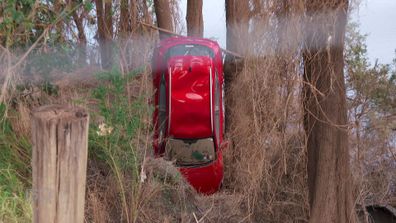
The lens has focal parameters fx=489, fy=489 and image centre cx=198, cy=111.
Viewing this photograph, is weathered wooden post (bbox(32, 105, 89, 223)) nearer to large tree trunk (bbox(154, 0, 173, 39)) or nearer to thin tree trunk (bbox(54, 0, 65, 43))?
thin tree trunk (bbox(54, 0, 65, 43))

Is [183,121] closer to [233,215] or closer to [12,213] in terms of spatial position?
[233,215]

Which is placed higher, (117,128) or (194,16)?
(194,16)

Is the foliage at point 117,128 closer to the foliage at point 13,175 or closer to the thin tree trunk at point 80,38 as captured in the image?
the foliage at point 13,175

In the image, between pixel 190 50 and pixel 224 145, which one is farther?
pixel 224 145

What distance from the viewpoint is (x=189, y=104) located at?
17.5 feet

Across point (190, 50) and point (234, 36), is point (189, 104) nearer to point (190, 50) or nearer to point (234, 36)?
point (190, 50)

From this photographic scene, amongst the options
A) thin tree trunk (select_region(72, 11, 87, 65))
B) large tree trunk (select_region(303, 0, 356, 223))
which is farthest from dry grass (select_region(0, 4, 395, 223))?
thin tree trunk (select_region(72, 11, 87, 65))

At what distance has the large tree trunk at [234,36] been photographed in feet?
18.9

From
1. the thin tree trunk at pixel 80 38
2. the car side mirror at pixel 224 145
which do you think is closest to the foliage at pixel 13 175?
the thin tree trunk at pixel 80 38

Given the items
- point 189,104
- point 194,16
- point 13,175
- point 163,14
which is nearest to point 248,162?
point 189,104

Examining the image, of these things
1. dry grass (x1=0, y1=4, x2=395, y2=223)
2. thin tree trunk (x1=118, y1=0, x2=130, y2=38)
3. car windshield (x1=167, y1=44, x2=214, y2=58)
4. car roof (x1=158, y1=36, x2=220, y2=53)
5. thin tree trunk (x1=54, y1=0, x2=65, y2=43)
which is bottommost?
dry grass (x1=0, y1=4, x2=395, y2=223)

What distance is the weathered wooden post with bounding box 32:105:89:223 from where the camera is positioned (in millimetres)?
2070

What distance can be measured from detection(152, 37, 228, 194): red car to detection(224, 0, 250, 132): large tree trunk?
14.3 inches

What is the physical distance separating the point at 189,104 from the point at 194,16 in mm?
3312
